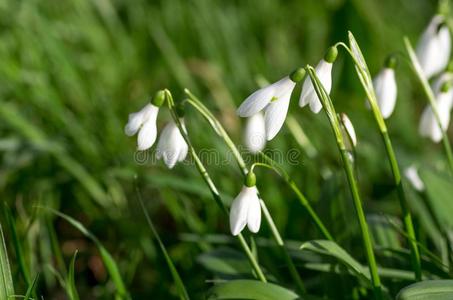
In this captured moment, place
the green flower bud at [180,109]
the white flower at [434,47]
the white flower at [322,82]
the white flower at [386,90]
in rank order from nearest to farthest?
the white flower at [322,82], the green flower bud at [180,109], the white flower at [386,90], the white flower at [434,47]

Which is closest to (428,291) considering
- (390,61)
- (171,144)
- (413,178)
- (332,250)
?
(332,250)

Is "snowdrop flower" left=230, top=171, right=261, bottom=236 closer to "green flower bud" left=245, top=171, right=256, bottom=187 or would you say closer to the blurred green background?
"green flower bud" left=245, top=171, right=256, bottom=187

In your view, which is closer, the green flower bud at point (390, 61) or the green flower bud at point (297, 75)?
the green flower bud at point (297, 75)

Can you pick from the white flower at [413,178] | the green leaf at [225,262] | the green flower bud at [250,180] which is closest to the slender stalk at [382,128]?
the green flower bud at [250,180]

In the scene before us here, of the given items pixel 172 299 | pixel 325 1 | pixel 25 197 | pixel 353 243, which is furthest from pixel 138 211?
pixel 325 1

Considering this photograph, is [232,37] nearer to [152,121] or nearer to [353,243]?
[353,243]

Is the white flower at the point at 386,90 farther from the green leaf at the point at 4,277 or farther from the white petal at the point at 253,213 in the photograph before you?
the green leaf at the point at 4,277

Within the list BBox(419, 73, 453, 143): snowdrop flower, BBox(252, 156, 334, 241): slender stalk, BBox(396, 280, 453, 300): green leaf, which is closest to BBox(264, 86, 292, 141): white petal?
BBox(252, 156, 334, 241): slender stalk
